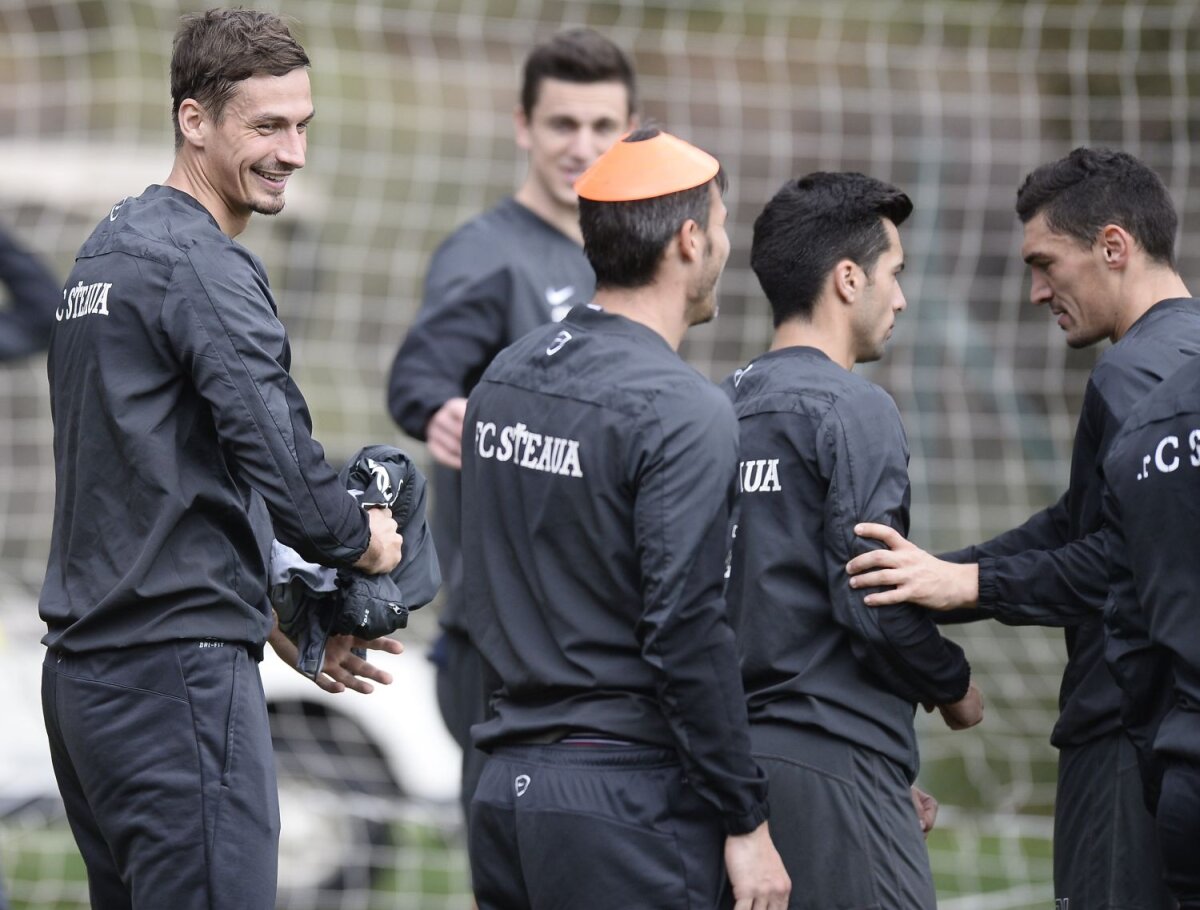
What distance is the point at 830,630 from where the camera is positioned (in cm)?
392

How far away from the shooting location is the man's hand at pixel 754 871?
11.2ft

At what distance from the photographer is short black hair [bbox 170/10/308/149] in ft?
11.7

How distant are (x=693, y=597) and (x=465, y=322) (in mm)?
2094

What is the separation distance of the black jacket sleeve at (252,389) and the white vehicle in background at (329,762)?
389cm

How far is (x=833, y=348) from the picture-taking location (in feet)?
13.2

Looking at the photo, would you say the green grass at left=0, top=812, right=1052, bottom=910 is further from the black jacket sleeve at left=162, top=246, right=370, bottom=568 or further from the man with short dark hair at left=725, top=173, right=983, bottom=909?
the black jacket sleeve at left=162, top=246, right=370, bottom=568

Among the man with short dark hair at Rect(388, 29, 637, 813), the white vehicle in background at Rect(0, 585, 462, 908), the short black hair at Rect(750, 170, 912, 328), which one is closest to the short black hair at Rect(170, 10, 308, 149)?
the short black hair at Rect(750, 170, 912, 328)

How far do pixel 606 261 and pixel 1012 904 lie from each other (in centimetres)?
444

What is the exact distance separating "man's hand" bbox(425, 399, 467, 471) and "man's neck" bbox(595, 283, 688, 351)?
4.68 ft

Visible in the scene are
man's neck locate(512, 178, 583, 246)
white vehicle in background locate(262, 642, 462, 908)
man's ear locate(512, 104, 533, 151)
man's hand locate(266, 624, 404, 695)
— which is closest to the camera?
man's hand locate(266, 624, 404, 695)

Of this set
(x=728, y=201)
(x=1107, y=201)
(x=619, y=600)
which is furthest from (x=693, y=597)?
(x=728, y=201)

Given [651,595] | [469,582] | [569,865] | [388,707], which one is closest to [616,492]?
[651,595]

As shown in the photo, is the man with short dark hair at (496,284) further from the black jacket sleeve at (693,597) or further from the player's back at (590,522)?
the black jacket sleeve at (693,597)

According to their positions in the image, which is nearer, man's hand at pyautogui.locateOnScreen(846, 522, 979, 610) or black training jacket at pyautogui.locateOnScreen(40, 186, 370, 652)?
black training jacket at pyautogui.locateOnScreen(40, 186, 370, 652)
